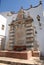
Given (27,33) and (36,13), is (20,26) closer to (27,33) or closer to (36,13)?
(27,33)

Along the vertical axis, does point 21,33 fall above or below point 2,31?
below

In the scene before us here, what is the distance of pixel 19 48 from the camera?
31.0ft

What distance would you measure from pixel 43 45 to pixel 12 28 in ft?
14.1

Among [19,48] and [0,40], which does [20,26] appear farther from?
[0,40]

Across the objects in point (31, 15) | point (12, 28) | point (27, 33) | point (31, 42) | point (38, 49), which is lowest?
point (38, 49)

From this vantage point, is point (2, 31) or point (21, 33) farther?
point (2, 31)

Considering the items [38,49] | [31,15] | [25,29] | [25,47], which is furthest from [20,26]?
[38,49]

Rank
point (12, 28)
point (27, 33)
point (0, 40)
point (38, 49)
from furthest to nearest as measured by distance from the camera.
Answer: point (0, 40), point (12, 28), point (27, 33), point (38, 49)

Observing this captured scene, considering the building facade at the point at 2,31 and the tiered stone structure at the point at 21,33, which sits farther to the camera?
the building facade at the point at 2,31

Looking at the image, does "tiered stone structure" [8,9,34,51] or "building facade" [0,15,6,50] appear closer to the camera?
"tiered stone structure" [8,9,34,51]

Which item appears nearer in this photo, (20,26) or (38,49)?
(38,49)

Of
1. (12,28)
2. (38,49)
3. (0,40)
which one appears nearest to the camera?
(38,49)

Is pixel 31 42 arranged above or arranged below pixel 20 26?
below

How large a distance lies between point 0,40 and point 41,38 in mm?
5674
